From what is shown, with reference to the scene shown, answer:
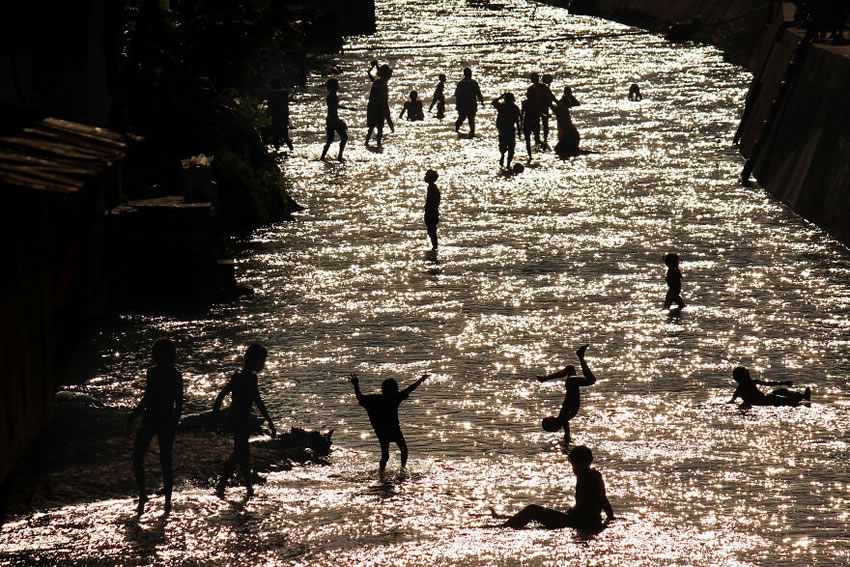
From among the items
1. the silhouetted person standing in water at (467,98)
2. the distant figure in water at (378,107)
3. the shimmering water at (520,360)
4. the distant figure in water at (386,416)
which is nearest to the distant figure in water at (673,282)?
the shimmering water at (520,360)

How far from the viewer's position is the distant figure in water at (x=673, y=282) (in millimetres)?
20781

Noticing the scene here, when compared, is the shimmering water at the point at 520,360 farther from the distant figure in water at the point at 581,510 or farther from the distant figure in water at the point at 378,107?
the distant figure in water at the point at 378,107

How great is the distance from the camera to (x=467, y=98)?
37.4 m

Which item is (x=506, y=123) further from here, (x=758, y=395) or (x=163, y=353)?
(x=163, y=353)

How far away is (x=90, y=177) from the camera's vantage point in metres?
8.93

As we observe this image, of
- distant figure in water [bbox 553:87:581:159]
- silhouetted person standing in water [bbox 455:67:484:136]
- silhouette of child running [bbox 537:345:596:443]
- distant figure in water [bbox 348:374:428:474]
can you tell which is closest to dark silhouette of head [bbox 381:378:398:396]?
distant figure in water [bbox 348:374:428:474]

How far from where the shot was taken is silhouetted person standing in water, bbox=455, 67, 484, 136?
36469mm

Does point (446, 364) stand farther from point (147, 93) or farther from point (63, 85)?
point (147, 93)

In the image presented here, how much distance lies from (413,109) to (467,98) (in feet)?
14.8

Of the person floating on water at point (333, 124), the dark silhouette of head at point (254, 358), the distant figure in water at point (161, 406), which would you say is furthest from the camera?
the person floating on water at point (333, 124)

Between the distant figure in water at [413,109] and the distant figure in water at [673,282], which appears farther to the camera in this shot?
the distant figure in water at [413,109]

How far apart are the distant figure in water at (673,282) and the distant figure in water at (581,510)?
799 cm

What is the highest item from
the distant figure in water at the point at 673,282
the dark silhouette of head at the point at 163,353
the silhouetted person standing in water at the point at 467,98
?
the silhouetted person standing in water at the point at 467,98

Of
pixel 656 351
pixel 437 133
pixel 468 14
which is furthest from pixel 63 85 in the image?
pixel 468 14
